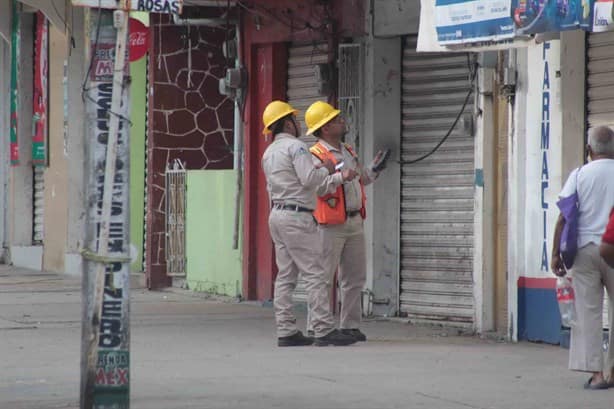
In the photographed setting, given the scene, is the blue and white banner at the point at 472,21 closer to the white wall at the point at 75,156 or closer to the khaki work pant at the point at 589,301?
the khaki work pant at the point at 589,301

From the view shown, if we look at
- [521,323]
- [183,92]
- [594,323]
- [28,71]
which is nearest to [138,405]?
[594,323]

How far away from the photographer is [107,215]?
26.7 feet

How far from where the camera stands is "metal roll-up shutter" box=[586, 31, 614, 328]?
12.1 meters

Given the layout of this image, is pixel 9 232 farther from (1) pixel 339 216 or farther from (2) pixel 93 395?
(2) pixel 93 395

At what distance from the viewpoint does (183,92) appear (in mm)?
18797

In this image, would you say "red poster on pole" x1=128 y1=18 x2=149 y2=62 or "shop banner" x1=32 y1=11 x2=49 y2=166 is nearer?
"red poster on pole" x1=128 y1=18 x2=149 y2=62

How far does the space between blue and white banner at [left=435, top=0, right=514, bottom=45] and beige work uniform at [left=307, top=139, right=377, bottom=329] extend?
4.08 feet

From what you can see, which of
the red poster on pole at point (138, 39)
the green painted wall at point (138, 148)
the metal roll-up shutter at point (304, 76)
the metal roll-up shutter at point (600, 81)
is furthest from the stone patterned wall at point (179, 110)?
the metal roll-up shutter at point (600, 81)

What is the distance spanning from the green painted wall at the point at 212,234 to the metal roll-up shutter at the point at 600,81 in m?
5.96

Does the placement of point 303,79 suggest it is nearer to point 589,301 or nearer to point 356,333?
point 356,333

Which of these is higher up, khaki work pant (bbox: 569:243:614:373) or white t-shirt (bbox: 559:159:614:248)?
white t-shirt (bbox: 559:159:614:248)

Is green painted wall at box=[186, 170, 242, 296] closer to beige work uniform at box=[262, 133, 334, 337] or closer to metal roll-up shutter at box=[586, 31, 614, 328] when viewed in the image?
beige work uniform at box=[262, 133, 334, 337]

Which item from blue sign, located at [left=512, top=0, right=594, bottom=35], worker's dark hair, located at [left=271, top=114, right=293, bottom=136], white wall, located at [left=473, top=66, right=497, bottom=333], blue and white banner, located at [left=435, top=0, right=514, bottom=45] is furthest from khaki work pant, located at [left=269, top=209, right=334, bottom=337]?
blue sign, located at [left=512, top=0, right=594, bottom=35]

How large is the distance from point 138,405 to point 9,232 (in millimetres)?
14830
